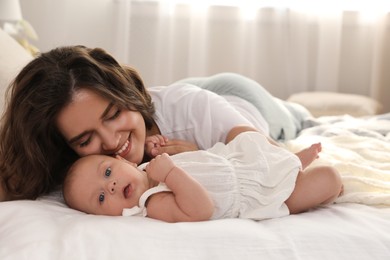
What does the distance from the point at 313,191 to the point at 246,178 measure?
0.48ft

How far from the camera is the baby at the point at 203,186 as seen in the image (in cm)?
110

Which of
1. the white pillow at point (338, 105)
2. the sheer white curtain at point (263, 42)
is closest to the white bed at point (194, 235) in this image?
the white pillow at point (338, 105)

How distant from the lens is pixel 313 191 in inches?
46.9

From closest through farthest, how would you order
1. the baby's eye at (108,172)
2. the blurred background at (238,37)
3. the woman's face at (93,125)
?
the baby's eye at (108,172), the woman's face at (93,125), the blurred background at (238,37)

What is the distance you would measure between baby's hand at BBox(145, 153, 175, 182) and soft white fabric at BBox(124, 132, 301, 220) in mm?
29

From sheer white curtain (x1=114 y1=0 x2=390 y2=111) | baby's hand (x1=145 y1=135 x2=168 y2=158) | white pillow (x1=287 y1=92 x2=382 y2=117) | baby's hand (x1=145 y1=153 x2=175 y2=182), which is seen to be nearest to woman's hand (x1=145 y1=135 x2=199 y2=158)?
baby's hand (x1=145 y1=135 x2=168 y2=158)

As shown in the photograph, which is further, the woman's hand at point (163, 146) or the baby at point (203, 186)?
A: the woman's hand at point (163, 146)

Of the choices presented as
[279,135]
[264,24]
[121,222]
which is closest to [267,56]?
[264,24]

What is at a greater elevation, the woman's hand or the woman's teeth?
the woman's teeth

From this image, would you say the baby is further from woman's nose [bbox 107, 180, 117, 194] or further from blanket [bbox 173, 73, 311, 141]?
blanket [bbox 173, 73, 311, 141]

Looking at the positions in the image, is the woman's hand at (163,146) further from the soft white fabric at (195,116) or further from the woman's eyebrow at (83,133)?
the woman's eyebrow at (83,133)

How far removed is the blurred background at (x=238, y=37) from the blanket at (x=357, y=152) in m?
1.51

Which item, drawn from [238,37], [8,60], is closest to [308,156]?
[8,60]

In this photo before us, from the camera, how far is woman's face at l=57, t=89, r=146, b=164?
1285mm
